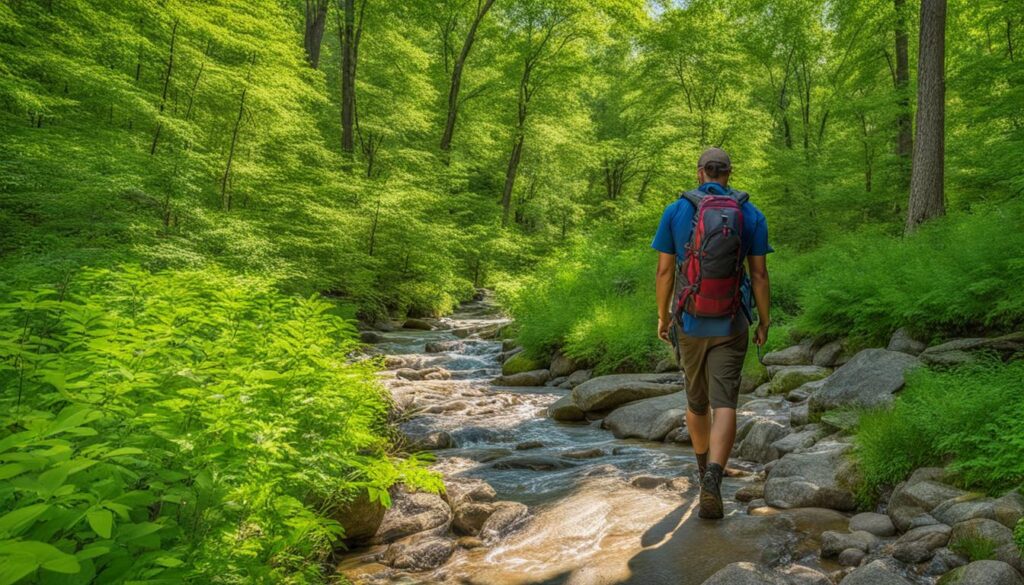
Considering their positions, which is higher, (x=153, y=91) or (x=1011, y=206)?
(x=153, y=91)

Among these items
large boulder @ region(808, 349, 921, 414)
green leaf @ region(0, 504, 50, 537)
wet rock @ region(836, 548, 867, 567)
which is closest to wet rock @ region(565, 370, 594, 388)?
large boulder @ region(808, 349, 921, 414)

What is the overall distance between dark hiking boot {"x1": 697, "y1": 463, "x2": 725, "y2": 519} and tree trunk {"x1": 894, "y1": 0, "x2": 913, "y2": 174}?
12712mm

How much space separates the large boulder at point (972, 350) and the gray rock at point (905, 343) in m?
0.60

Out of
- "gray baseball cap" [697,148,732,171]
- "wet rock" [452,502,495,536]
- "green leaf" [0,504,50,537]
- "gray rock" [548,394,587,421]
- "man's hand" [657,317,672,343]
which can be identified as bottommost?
"wet rock" [452,502,495,536]

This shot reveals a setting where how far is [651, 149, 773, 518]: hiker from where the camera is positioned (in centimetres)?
351

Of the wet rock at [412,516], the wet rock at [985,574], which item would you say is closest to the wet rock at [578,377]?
the wet rock at [412,516]

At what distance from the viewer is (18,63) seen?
7.32 m

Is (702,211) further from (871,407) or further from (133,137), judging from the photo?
(133,137)

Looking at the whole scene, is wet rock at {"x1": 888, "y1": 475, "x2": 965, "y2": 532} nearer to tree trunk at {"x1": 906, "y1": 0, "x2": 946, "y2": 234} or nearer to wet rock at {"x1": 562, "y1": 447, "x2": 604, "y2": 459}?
wet rock at {"x1": 562, "y1": 447, "x2": 604, "y2": 459}

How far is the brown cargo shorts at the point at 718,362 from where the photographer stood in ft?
11.8

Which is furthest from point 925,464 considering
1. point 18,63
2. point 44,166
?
point 18,63

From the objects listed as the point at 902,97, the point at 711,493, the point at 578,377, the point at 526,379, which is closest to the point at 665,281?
the point at 711,493

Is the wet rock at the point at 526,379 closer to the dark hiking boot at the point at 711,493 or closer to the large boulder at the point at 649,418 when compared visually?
the large boulder at the point at 649,418

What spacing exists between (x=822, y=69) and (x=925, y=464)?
2567 centimetres
